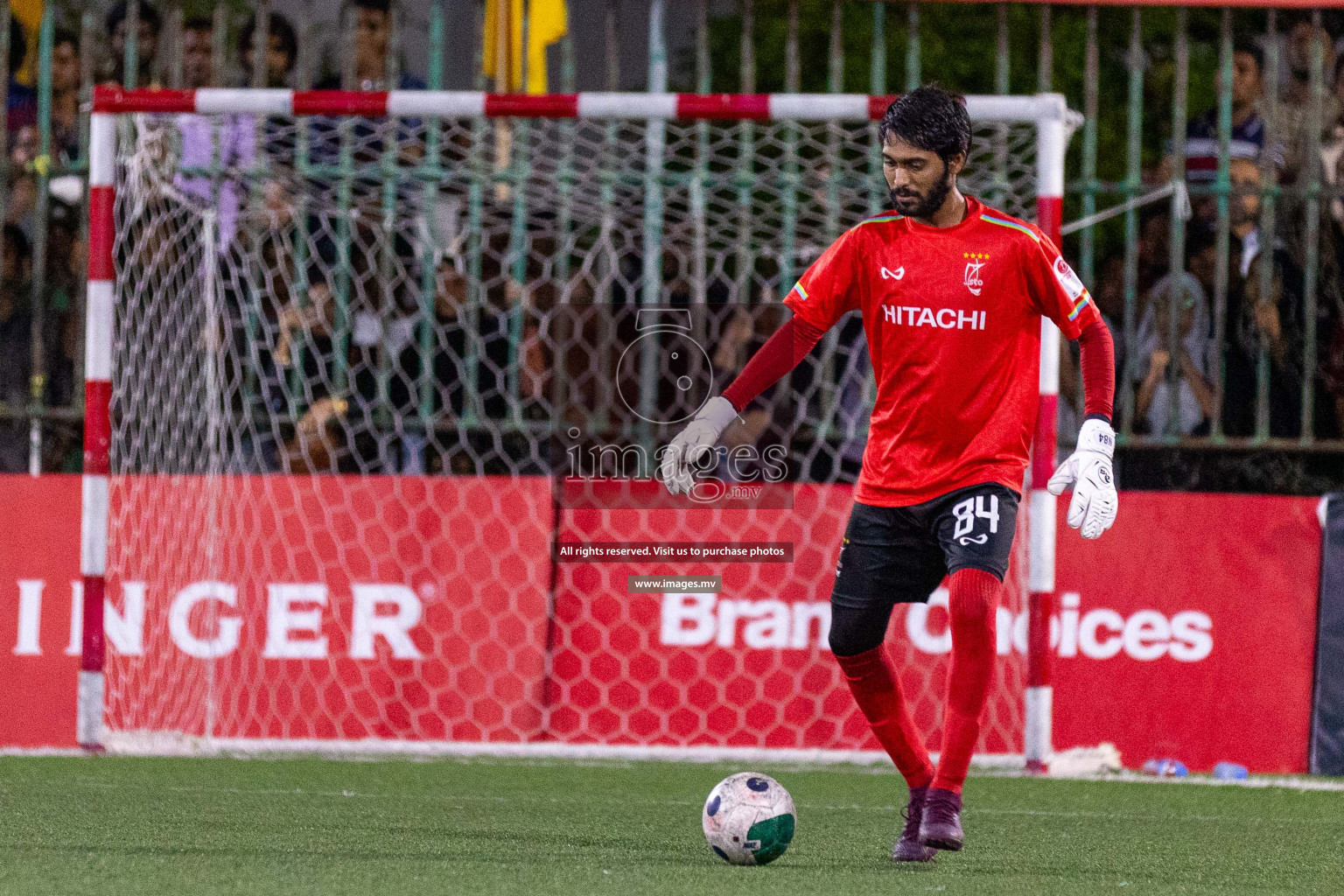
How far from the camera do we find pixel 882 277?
15.2 feet

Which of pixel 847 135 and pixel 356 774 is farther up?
pixel 847 135

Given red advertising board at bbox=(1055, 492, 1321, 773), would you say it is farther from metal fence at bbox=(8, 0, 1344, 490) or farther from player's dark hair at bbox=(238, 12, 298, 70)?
player's dark hair at bbox=(238, 12, 298, 70)

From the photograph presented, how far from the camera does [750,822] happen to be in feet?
13.8

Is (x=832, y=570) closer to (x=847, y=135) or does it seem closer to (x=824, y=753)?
(x=824, y=753)

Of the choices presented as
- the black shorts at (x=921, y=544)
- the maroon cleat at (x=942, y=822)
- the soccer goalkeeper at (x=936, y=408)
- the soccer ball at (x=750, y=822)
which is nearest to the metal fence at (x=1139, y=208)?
the soccer goalkeeper at (x=936, y=408)

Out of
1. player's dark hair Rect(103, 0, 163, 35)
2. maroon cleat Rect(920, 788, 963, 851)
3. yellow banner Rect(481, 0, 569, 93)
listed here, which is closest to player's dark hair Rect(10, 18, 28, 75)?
player's dark hair Rect(103, 0, 163, 35)

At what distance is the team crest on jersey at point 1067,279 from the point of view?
4629 mm

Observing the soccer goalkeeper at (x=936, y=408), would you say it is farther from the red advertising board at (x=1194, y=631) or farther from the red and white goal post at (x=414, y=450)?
the red advertising board at (x=1194, y=631)

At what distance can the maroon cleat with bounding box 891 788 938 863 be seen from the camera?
4.37 meters

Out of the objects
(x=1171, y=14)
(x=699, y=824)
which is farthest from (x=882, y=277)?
(x=1171, y=14)

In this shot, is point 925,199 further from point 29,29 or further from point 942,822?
point 29,29

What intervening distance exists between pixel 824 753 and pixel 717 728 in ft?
1.56

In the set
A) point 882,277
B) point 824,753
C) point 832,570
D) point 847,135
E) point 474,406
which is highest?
point 847,135

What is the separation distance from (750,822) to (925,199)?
156cm
